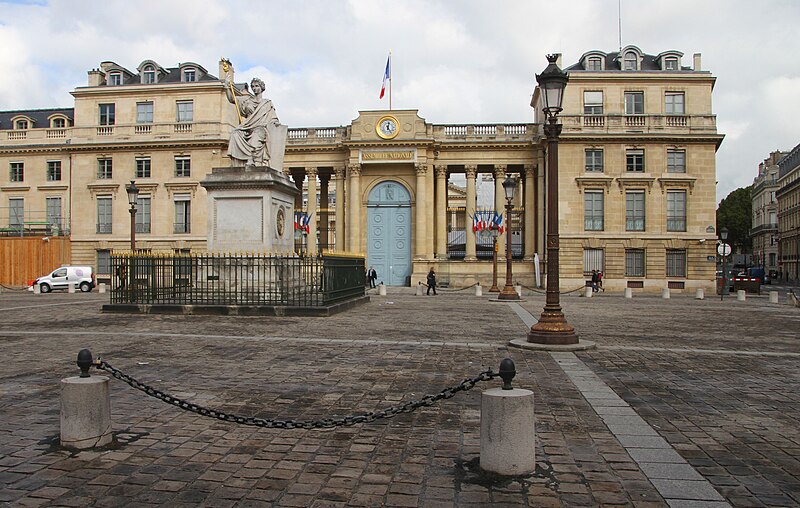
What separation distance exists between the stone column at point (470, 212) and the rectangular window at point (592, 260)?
7.57 m

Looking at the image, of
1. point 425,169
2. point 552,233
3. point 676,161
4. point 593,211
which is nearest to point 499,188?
point 425,169

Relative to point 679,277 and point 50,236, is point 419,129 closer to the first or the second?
point 679,277

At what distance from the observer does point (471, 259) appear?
152ft

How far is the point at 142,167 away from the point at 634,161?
3527 cm

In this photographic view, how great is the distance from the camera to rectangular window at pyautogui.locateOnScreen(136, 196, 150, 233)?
48.3 meters

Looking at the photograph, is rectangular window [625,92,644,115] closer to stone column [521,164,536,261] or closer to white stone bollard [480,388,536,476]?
stone column [521,164,536,261]

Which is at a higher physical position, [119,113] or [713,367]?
[119,113]

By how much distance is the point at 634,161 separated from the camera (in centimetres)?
4475

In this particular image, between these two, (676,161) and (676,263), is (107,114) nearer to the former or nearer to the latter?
(676,161)

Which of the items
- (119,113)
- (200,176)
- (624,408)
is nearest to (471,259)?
(200,176)

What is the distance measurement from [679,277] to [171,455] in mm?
43851

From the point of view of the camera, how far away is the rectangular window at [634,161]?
44625 millimetres

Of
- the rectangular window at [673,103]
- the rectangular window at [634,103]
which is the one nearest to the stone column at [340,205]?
the rectangular window at [634,103]

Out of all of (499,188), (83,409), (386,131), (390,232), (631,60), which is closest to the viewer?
(83,409)
